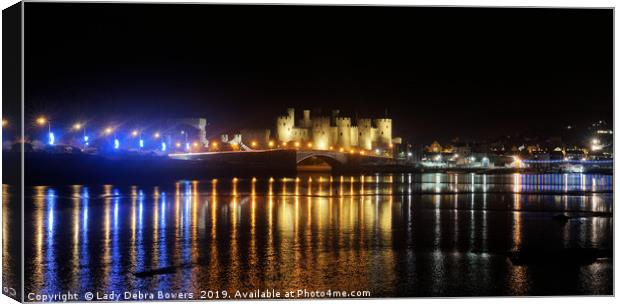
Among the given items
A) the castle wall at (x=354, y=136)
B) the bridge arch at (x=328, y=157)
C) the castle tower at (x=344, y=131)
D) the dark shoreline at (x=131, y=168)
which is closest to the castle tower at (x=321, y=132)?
the castle tower at (x=344, y=131)

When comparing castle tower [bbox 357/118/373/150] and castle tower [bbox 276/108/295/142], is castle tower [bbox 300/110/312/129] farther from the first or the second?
castle tower [bbox 357/118/373/150]

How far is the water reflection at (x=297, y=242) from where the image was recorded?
8.69m

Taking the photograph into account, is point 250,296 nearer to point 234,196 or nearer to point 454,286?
point 454,286

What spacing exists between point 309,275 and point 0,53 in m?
3.84

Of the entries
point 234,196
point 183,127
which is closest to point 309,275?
point 234,196

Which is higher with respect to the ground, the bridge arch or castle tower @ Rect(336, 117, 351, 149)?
castle tower @ Rect(336, 117, 351, 149)

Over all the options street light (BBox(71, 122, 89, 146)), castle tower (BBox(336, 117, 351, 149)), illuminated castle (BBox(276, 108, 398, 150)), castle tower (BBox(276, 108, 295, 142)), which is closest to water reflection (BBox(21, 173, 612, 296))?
street light (BBox(71, 122, 89, 146))

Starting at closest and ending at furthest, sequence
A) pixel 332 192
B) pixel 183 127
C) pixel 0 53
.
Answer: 1. pixel 0 53
2. pixel 332 192
3. pixel 183 127

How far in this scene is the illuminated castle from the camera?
51694 millimetres

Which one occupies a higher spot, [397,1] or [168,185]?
[397,1]

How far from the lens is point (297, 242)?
11859 mm

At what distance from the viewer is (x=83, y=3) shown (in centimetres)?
786

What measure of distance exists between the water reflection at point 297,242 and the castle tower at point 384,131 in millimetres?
40844

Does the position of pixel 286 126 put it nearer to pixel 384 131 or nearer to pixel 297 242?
pixel 384 131
